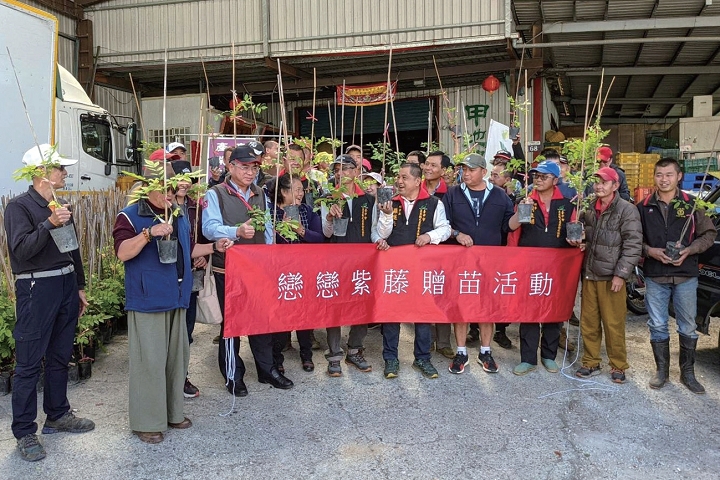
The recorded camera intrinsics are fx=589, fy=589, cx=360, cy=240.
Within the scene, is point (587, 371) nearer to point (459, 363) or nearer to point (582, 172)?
point (459, 363)

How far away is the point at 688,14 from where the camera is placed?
9.71 metres

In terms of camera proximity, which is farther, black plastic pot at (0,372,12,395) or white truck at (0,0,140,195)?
white truck at (0,0,140,195)

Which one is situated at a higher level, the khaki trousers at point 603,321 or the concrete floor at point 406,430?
the khaki trousers at point 603,321

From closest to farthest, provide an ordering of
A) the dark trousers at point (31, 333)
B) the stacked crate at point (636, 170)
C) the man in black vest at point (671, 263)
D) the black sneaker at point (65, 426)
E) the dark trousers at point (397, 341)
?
the dark trousers at point (31, 333)
the black sneaker at point (65, 426)
the man in black vest at point (671, 263)
the dark trousers at point (397, 341)
the stacked crate at point (636, 170)

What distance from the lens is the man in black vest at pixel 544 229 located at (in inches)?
195

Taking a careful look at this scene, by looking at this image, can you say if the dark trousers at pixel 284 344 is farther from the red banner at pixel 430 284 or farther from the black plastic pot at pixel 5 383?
the black plastic pot at pixel 5 383

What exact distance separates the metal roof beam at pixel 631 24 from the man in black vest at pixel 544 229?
→ 6.12 m

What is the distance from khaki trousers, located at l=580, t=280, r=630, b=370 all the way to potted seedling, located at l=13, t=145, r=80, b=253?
153 inches

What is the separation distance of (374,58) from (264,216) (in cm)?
816

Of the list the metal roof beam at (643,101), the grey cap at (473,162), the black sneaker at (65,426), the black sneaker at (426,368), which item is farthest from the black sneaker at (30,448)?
the metal roof beam at (643,101)

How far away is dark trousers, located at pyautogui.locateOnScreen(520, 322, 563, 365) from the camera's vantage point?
16.7ft

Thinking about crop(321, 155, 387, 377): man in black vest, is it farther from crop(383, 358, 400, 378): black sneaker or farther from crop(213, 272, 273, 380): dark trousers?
crop(213, 272, 273, 380): dark trousers

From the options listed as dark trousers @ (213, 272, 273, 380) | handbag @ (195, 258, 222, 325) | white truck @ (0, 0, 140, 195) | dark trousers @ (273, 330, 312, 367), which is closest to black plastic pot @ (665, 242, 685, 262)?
dark trousers @ (273, 330, 312, 367)

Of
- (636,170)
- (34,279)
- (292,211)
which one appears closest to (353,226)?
(292,211)
